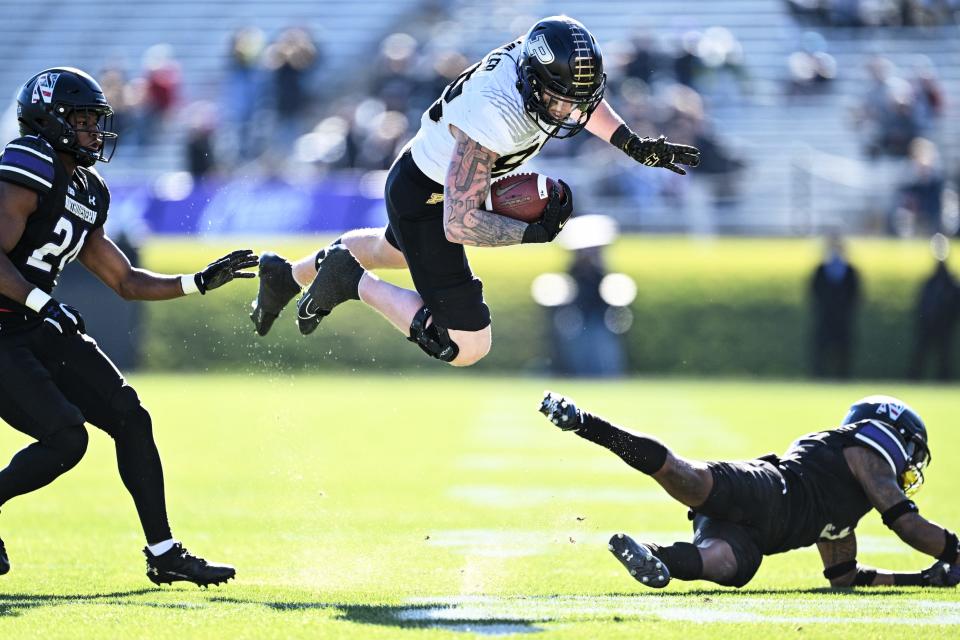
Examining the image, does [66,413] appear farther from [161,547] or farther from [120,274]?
[120,274]

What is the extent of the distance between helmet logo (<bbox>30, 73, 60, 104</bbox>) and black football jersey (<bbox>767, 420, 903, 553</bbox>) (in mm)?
3046

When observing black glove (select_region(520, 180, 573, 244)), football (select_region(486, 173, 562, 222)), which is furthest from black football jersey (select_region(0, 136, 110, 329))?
black glove (select_region(520, 180, 573, 244))

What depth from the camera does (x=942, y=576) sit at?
5461 millimetres

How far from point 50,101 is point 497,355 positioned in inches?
444

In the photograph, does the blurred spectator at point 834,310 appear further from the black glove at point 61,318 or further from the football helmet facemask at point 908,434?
the black glove at point 61,318

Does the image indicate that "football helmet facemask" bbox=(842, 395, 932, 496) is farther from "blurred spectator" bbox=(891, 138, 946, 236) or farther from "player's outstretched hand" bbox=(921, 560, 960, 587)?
"blurred spectator" bbox=(891, 138, 946, 236)

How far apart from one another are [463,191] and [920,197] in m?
12.0

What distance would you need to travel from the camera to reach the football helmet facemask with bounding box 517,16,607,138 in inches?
213

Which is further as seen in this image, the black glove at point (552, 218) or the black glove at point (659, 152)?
the black glove at point (659, 152)

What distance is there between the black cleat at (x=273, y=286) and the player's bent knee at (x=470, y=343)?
0.86m

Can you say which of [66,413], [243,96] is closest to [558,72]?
[66,413]

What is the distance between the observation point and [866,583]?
18.0 feet

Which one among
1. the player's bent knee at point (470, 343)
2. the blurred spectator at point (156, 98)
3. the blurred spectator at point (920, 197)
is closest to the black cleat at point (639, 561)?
the player's bent knee at point (470, 343)

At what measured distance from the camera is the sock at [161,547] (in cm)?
527
